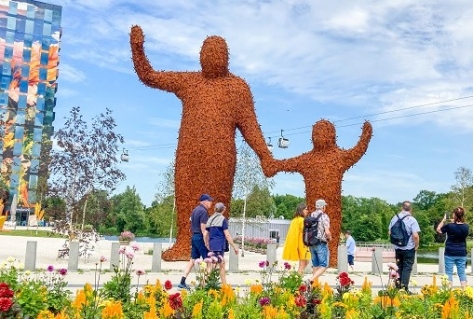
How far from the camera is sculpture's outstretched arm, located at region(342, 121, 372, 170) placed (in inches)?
580

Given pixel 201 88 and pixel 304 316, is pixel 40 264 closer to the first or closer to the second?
pixel 201 88

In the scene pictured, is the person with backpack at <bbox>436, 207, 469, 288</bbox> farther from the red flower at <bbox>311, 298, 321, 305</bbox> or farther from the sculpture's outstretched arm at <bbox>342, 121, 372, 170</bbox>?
the red flower at <bbox>311, 298, 321, 305</bbox>

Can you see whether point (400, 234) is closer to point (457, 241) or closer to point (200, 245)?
point (457, 241)

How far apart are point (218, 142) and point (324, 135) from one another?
2.82 meters

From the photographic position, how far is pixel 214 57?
14273 mm

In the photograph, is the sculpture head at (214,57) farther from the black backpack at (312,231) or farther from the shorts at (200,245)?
the black backpack at (312,231)

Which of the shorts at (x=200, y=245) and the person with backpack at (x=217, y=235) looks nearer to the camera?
the person with backpack at (x=217, y=235)

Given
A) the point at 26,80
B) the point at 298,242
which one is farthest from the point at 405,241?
the point at 26,80

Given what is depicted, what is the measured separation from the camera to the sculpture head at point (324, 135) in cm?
1477

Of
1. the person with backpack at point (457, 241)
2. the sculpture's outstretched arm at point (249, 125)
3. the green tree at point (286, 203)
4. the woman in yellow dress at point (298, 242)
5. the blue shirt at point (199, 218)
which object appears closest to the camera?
the blue shirt at point (199, 218)

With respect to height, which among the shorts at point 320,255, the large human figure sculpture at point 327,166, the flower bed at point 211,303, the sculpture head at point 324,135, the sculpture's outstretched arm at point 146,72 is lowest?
the flower bed at point 211,303

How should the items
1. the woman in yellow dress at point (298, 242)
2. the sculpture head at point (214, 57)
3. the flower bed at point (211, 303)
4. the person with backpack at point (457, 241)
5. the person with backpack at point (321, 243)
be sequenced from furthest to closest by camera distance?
the sculpture head at point (214, 57) → the woman in yellow dress at point (298, 242) → the person with backpack at point (457, 241) → the person with backpack at point (321, 243) → the flower bed at point (211, 303)

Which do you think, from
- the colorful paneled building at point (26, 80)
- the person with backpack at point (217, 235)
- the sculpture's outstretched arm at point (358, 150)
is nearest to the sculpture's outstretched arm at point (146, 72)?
the sculpture's outstretched arm at point (358, 150)

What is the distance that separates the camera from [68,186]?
49.2 ft
